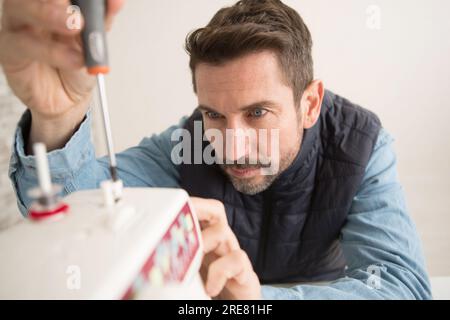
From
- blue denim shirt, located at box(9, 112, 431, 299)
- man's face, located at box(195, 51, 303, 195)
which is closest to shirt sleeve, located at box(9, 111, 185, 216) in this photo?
blue denim shirt, located at box(9, 112, 431, 299)

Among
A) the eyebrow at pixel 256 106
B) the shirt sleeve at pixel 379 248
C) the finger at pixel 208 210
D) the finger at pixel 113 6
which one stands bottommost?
the shirt sleeve at pixel 379 248

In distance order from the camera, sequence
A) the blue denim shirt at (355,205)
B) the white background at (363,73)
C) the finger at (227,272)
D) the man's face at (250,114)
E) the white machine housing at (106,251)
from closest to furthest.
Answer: the white machine housing at (106,251), the finger at (227,272), the blue denim shirt at (355,205), the man's face at (250,114), the white background at (363,73)

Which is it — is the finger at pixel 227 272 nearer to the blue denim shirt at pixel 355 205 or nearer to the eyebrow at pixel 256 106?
the blue denim shirt at pixel 355 205

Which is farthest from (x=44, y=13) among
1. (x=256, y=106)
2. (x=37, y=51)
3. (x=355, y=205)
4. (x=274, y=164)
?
(x=355, y=205)

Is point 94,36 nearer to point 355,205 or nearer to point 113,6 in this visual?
point 113,6

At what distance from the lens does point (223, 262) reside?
0.37 metres

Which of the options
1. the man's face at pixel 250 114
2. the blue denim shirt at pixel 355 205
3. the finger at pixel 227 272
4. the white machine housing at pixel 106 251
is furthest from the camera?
the man's face at pixel 250 114

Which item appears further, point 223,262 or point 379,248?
point 379,248

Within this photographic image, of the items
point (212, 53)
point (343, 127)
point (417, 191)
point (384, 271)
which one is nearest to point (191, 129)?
point (212, 53)

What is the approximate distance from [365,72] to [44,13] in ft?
2.56

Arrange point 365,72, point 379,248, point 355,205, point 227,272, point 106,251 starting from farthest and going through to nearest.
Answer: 1. point 365,72
2. point 355,205
3. point 379,248
4. point 227,272
5. point 106,251

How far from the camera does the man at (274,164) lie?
449 millimetres

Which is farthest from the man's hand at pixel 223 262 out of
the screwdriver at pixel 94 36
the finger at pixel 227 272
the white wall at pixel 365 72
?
the white wall at pixel 365 72

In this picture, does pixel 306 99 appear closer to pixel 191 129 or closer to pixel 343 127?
pixel 343 127
